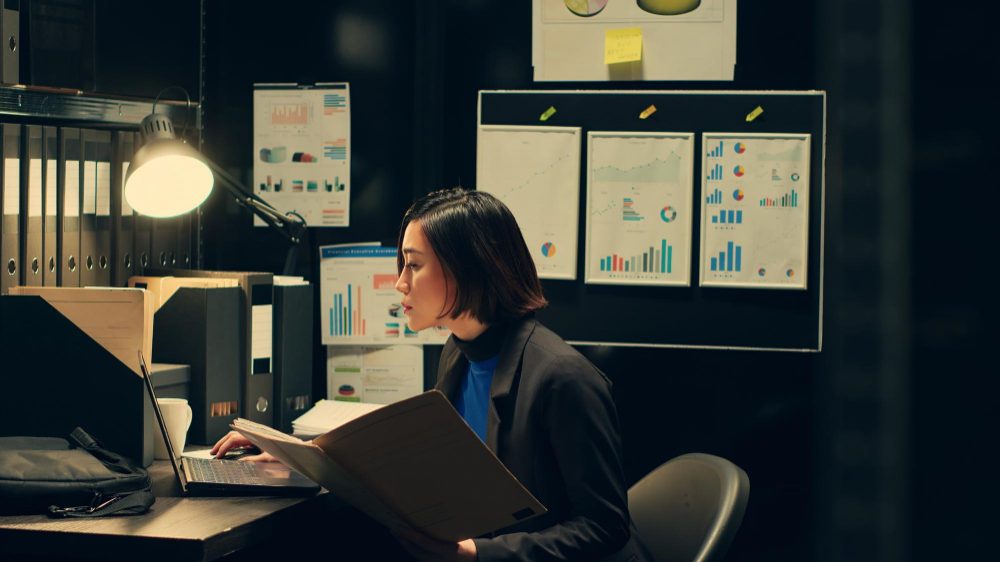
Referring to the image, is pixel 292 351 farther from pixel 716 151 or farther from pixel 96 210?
pixel 716 151

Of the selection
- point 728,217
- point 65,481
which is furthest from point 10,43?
point 728,217

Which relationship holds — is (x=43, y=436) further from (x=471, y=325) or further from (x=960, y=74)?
(x=960, y=74)

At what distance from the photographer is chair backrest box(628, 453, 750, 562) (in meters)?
1.48

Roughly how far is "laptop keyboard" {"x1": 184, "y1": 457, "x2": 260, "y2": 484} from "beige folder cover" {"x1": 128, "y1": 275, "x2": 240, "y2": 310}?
16.1 inches

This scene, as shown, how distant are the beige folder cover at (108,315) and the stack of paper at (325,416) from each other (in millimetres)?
453

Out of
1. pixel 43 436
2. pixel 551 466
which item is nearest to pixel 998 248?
pixel 551 466

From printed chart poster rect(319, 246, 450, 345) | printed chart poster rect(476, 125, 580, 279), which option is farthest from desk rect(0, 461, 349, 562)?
printed chart poster rect(476, 125, 580, 279)

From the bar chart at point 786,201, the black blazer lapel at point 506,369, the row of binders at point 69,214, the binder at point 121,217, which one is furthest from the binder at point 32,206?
the bar chart at point 786,201

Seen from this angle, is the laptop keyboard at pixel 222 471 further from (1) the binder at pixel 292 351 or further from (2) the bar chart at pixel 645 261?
(2) the bar chart at pixel 645 261

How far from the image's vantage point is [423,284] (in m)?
1.68

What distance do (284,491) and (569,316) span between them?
0.96 metres

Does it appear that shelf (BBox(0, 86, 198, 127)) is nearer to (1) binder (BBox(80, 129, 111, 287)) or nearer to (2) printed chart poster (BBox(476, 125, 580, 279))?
(1) binder (BBox(80, 129, 111, 287))

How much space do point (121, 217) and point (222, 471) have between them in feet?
2.35

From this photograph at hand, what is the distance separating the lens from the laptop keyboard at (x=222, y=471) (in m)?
1.61
